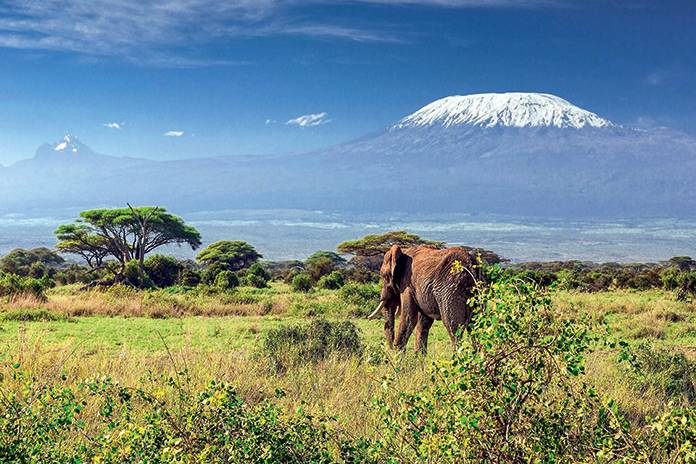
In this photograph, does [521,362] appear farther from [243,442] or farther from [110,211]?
[110,211]

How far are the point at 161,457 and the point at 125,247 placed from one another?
43.4 metres

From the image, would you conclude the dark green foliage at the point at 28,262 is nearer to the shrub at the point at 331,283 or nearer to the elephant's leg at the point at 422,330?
the shrub at the point at 331,283

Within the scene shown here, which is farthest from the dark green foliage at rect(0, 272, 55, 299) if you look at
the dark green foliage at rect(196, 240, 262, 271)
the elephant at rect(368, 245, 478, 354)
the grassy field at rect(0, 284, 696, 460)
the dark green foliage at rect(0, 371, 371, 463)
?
the dark green foliage at rect(196, 240, 262, 271)

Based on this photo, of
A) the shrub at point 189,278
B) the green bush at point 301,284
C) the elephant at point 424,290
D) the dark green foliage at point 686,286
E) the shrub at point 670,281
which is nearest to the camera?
the elephant at point 424,290

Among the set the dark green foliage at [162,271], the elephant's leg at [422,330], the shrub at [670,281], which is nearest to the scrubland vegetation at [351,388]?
the elephant's leg at [422,330]

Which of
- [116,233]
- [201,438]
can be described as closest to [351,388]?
[201,438]

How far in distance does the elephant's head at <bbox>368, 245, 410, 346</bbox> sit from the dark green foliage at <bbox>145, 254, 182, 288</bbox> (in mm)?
23031

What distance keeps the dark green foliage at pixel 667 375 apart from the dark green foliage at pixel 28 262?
114 ft

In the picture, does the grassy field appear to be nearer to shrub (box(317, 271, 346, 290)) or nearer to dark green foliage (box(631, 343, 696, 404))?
dark green foliage (box(631, 343, 696, 404))

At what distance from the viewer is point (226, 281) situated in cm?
2731

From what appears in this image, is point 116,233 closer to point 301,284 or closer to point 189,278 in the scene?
point 189,278

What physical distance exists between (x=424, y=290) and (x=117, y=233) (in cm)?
4018

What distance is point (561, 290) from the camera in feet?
14.6

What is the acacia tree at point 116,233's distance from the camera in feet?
145
